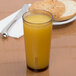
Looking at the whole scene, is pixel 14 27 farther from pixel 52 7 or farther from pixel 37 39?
pixel 37 39

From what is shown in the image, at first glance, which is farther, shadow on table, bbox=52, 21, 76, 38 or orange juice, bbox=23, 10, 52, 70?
shadow on table, bbox=52, 21, 76, 38

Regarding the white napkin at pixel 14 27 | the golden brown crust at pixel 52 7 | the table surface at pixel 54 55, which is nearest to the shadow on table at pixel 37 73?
the table surface at pixel 54 55

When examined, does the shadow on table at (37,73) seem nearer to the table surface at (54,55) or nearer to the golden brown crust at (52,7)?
the table surface at (54,55)

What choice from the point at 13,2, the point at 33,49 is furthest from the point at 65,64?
the point at 13,2

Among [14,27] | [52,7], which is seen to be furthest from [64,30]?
[14,27]

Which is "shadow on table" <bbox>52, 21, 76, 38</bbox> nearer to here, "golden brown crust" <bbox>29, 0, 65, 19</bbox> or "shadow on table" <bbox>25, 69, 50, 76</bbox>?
"golden brown crust" <bbox>29, 0, 65, 19</bbox>

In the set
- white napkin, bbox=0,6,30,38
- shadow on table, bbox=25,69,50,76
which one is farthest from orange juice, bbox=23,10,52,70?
white napkin, bbox=0,6,30,38
